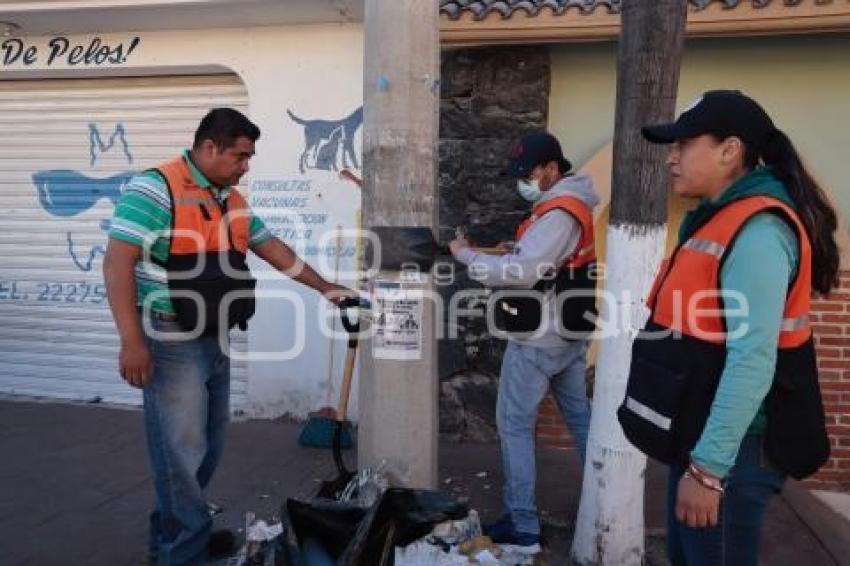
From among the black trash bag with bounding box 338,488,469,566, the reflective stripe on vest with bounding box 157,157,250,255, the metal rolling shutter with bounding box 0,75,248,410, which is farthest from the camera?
the metal rolling shutter with bounding box 0,75,248,410

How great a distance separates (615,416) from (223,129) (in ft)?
7.21

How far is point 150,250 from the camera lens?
3.17 m

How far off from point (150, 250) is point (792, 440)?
2506 millimetres

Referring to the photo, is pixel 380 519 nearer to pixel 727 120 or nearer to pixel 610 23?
pixel 727 120

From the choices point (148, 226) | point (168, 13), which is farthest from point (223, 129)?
point (168, 13)

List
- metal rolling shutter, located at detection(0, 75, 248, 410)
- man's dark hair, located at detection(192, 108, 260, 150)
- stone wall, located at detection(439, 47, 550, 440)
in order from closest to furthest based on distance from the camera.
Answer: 1. man's dark hair, located at detection(192, 108, 260, 150)
2. stone wall, located at detection(439, 47, 550, 440)
3. metal rolling shutter, located at detection(0, 75, 248, 410)

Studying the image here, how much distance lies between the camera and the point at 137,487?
463 cm

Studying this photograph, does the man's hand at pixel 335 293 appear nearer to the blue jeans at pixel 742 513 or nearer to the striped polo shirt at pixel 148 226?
the striped polo shirt at pixel 148 226

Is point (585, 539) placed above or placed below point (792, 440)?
below

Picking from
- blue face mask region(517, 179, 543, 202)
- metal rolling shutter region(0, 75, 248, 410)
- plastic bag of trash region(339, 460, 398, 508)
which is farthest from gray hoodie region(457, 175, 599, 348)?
metal rolling shutter region(0, 75, 248, 410)

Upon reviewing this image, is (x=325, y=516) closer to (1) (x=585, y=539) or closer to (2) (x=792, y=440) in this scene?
(1) (x=585, y=539)

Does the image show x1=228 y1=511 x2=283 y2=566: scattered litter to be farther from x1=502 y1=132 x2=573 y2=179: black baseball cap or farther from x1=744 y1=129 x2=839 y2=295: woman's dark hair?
x1=744 y1=129 x2=839 y2=295: woman's dark hair

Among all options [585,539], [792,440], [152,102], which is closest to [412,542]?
[585,539]

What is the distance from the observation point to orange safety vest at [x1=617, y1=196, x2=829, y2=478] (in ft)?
6.79
